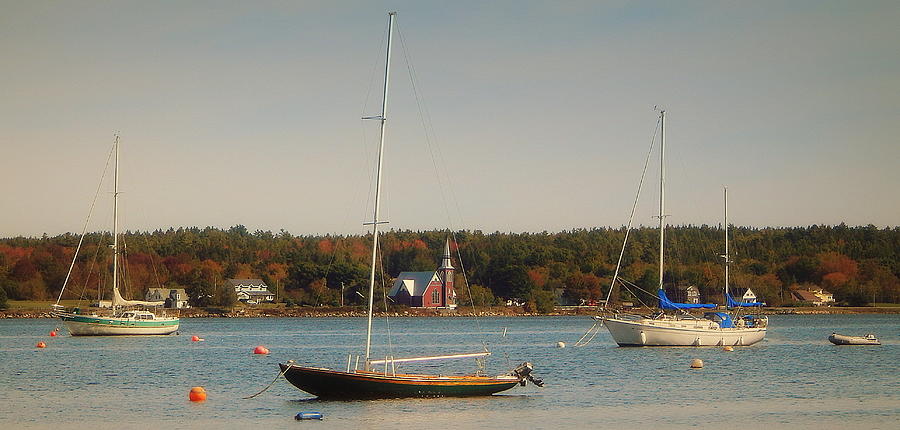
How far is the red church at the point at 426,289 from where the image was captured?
6919 inches

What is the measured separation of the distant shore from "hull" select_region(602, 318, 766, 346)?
86.5 metres

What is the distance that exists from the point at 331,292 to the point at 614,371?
11792 cm

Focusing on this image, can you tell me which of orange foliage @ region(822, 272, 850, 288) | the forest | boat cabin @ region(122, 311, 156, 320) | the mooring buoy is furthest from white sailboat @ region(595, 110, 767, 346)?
orange foliage @ region(822, 272, 850, 288)

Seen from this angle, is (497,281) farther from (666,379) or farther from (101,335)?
(666,379)

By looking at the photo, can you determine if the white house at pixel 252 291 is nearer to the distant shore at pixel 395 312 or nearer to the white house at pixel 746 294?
the distant shore at pixel 395 312

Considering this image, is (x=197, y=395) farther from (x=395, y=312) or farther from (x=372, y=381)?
(x=395, y=312)

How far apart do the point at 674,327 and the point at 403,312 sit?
10768 cm

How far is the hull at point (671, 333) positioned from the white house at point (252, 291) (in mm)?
121423

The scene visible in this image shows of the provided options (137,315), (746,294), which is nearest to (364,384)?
(137,315)

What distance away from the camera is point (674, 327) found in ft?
222

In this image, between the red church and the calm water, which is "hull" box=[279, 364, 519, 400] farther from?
the red church

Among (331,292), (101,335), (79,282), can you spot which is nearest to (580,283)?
(331,292)

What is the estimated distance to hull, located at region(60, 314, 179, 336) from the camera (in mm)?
88812

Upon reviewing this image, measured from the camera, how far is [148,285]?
17975cm
